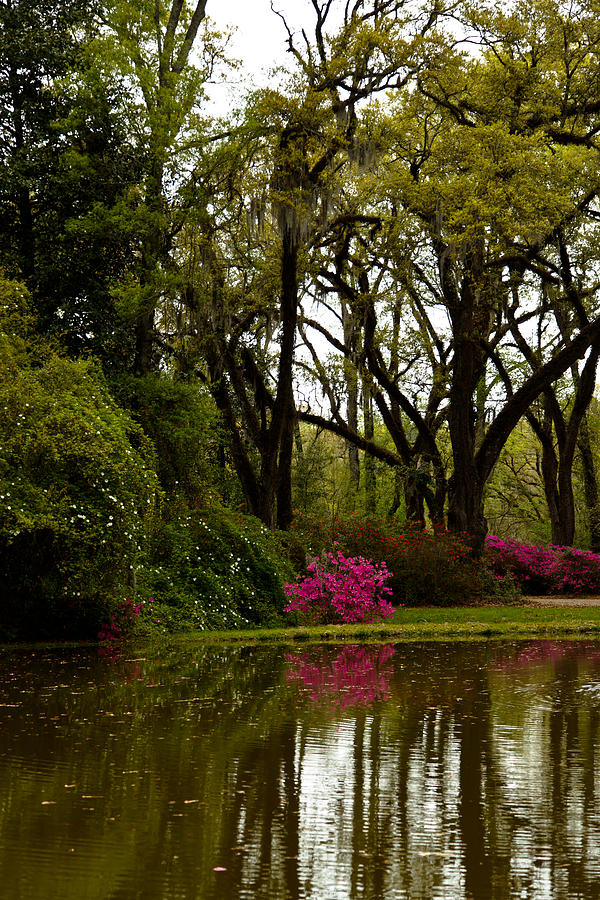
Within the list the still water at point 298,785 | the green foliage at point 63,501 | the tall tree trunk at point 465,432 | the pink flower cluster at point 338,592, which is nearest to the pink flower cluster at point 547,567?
the tall tree trunk at point 465,432

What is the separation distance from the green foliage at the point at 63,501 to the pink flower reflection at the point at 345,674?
2.99m

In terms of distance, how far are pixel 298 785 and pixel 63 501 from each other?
776 cm

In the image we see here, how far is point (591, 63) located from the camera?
21.3 m

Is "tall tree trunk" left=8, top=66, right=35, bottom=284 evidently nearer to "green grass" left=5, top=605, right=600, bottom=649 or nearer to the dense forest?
the dense forest

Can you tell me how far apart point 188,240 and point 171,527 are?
10478 millimetres

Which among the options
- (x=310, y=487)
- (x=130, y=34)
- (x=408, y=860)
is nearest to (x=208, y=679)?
(x=408, y=860)

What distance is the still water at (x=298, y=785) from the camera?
179 inches

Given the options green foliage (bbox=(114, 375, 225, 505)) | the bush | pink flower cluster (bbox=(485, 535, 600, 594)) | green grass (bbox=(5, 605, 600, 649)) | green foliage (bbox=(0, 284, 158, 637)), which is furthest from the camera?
pink flower cluster (bbox=(485, 535, 600, 594))

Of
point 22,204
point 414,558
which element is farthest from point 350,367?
point 22,204

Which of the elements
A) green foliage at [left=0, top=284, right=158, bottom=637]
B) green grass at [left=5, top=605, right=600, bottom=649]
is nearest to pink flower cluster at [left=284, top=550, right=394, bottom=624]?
green grass at [left=5, top=605, right=600, bottom=649]

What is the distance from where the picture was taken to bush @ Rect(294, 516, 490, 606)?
2153cm

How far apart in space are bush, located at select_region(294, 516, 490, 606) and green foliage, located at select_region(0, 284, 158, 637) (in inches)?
302

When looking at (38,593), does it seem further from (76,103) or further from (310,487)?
(310,487)

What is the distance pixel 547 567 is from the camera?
25891 millimetres
